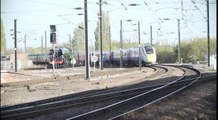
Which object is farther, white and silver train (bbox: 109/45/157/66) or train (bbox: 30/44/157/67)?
train (bbox: 30/44/157/67)

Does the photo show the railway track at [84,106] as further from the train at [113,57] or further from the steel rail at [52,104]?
the train at [113,57]

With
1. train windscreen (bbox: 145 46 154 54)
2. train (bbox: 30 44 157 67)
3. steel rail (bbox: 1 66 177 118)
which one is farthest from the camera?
train (bbox: 30 44 157 67)

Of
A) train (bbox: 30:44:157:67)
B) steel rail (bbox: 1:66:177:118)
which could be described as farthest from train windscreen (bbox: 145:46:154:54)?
steel rail (bbox: 1:66:177:118)

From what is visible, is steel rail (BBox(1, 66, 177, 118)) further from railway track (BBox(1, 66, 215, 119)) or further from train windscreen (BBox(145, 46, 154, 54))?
train windscreen (BBox(145, 46, 154, 54))

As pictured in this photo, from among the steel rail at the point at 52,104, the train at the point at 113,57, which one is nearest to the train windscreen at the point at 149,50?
the train at the point at 113,57

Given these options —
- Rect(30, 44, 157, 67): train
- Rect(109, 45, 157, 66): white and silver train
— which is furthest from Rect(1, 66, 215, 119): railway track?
Rect(109, 45, 157, 66): white and silver train

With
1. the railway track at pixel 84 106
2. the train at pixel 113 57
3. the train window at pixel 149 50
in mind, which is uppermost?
the train window at pixel 149 50

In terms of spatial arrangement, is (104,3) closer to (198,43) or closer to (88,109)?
(88,109)

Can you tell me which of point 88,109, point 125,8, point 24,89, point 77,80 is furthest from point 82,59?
point 88,109

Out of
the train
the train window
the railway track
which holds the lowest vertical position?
the railway track

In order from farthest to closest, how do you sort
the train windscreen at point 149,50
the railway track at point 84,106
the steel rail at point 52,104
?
the train windscreen at point 149,50, the steel rail at point 52,104, the railway track at point 84,106

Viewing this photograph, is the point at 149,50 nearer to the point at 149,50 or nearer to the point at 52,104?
the point at 149,50

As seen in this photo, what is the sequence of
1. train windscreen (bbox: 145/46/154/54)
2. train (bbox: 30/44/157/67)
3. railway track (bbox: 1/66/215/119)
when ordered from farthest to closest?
train (bbox: 30/44/157/67) → train windscreen (bbox: 145/46/154/54) → railway track (bbox: 1/66/215/119)

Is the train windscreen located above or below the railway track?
above
